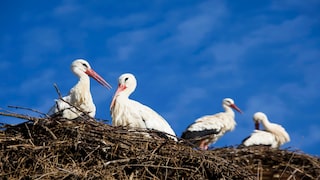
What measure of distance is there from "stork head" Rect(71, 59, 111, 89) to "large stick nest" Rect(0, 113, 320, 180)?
3.93 meters

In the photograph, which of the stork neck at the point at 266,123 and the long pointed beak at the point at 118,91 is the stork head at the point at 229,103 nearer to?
the stork neck at the point at 266,123

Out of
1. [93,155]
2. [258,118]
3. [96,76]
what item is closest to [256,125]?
[258,118]

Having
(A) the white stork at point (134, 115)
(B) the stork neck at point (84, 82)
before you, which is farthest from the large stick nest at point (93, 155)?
(B) the stork neck at point (84, 82)

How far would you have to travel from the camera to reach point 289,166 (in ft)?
29.1

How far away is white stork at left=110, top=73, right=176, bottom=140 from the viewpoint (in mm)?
9500

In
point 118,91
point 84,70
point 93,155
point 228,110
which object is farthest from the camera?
point 228,110

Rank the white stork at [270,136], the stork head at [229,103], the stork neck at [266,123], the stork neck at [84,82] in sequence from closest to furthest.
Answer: the stork neck at [84,82] < the white stork at [270,136] < the stork neck at [266,123] < the stork head at [229,103]

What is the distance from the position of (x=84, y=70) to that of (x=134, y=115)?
1.71 metres

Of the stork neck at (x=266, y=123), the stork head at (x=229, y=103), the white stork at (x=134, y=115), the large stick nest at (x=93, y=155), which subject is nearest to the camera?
the large stick nest at (x=93, y=155)

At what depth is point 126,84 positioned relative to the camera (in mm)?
10414

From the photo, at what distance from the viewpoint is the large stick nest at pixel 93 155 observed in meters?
6.42

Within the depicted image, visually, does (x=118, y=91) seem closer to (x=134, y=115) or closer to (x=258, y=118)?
(x=134, y=115)

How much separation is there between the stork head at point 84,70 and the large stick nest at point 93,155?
393cm

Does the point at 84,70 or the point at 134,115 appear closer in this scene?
the point at 134,115
